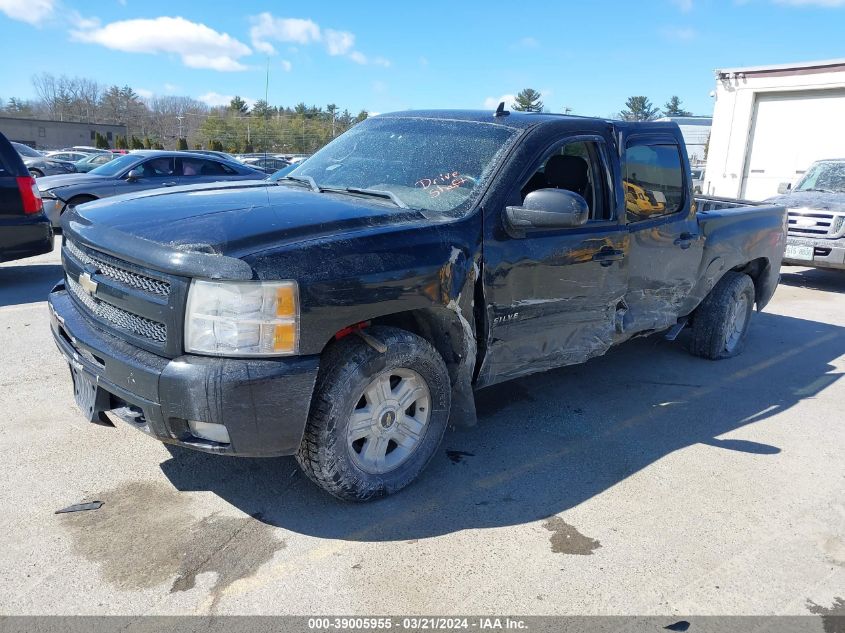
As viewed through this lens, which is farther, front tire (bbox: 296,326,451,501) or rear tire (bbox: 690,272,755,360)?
rear tire (bbox: 690,272,755,360)

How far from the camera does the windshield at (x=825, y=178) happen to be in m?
11.0

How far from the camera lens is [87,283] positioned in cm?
331

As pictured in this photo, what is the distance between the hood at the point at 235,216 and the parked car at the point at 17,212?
4.31m

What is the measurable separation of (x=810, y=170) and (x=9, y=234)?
11955 mm

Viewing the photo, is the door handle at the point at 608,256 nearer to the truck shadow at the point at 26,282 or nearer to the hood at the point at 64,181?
the truck shadow at the point at 26,282

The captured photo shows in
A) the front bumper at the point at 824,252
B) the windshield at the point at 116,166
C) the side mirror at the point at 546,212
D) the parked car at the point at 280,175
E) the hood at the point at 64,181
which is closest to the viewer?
the side mirror at the point at 546,212

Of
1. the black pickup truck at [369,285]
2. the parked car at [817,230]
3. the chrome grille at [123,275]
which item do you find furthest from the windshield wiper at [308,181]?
the parked car at [817,230]

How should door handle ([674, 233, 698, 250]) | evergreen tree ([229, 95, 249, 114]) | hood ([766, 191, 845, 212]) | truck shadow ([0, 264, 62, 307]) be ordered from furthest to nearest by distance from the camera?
evergreen tree ([229, 95, 249, 114])
hood ([766, 191, 845, 212])
truck shadow ([0, 264, 62, 307])
door handle ([674, 233, 698, 250])

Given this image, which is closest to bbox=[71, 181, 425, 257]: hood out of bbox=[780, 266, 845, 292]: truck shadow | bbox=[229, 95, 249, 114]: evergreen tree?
bbox=[780, 266, 845, 292]: truck shadow

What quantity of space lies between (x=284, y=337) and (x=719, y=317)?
4.52 m

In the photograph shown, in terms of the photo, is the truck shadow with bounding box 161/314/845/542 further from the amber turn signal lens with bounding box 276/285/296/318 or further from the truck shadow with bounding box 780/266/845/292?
the truck shadow with bounding box 780/266/845/292

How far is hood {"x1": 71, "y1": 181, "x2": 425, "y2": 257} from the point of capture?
2.90 m

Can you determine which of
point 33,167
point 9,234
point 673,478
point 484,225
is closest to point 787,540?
point 673,478

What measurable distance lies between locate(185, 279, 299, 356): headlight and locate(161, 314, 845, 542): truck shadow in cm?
94
